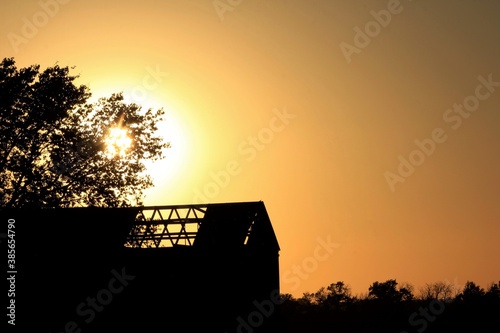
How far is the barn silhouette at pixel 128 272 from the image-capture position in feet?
86.2

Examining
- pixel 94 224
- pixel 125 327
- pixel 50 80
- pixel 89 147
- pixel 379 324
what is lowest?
pixel 125 327

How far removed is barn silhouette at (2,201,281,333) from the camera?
26.3 m

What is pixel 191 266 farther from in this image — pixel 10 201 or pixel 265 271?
pixel 10 201

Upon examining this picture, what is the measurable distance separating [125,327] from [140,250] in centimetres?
299

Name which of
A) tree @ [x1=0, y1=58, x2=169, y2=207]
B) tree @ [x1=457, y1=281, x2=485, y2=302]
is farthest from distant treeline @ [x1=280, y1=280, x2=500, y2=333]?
tree @ [x1=0, y1=58, x2=169, y2=207]

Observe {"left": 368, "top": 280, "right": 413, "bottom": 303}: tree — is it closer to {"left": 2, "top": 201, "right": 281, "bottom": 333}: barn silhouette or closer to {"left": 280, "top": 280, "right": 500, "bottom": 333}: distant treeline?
{"left": 280, "top": 280, "right": 500, "bottom": 333}: distant treeline

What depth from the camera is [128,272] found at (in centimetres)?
2678

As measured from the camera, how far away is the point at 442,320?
208 ft

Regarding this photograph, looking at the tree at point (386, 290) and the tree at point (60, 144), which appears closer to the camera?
the tree at point (60, 144)

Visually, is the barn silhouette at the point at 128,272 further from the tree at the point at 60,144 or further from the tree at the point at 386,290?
the tree at the point at 386,290

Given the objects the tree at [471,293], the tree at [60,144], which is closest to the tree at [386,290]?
Answer: the tree at [471,293]

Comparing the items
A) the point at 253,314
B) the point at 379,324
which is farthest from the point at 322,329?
the point at 253,314

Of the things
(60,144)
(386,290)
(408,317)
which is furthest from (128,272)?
(386,290)

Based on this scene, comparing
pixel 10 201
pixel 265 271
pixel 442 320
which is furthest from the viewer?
pixel 442 320
